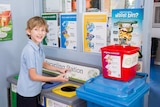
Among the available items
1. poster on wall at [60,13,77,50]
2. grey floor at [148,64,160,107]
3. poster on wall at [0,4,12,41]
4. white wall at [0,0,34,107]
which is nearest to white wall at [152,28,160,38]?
Answer: grey floor at [148,64,160,107]

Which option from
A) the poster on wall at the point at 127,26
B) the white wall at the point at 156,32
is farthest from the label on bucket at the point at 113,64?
the white wall at the point at 156,32

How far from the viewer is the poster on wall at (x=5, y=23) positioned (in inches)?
76.3

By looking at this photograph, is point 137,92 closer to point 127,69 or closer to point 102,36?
point 127,69

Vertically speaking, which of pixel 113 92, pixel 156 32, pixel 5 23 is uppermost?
pixel 5 23

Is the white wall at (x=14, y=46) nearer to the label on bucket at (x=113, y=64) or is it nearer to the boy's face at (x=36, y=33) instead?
the boy's face at (x=36, y=33)

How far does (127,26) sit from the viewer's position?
62.7 inches

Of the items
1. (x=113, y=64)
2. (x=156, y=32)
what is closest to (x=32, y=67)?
(x=113, y=64)

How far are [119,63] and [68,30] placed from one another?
840 millimetres

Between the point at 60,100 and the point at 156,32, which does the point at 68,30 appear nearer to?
the point at 60,100

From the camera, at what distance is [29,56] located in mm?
1501

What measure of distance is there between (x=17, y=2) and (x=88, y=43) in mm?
905

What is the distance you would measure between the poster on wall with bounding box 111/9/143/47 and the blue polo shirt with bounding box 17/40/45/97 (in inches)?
26.3

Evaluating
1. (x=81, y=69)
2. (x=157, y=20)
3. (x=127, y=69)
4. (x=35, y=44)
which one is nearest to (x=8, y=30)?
(x=35, y=44)

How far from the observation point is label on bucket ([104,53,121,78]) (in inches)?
53.1
